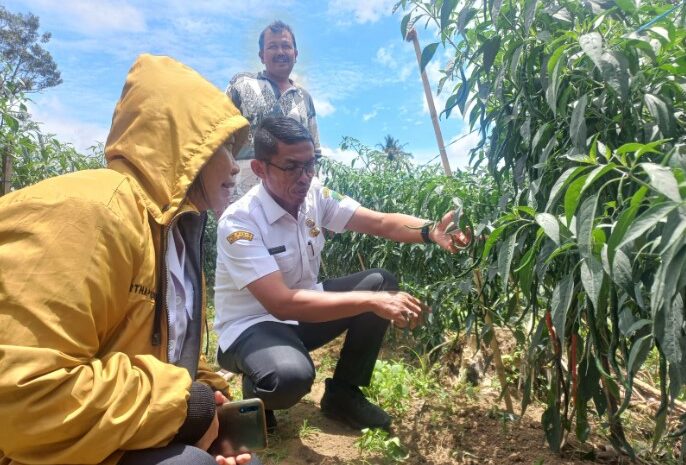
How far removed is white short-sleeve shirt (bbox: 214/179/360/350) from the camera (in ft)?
6.63

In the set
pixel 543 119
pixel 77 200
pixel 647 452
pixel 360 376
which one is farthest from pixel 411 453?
pixel 77 200

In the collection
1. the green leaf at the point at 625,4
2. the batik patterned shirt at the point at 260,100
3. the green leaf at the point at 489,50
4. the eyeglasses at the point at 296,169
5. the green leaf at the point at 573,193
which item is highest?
the batik patterned shirt at the point at 260,100

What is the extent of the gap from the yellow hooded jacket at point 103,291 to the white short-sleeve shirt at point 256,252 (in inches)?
30.3

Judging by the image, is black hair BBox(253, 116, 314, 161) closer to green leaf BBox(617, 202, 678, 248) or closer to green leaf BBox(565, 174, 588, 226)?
green leaf BBox(565, 174, 588, 226)

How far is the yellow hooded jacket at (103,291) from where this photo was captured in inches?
36.0

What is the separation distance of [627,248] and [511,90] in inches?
26.6

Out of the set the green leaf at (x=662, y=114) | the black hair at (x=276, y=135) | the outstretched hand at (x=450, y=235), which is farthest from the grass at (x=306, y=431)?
the green leaf at (x=662, y=114)

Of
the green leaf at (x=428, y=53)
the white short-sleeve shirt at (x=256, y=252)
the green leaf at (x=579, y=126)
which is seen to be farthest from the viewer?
the white short-sleeve shirt at (x=256, y=252)

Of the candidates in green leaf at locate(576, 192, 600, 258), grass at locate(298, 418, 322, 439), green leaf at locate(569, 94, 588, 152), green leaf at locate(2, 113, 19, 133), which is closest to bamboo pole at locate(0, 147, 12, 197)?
green leaf at locate(2, 113, 19, 133)

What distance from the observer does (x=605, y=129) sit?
3.99 ft

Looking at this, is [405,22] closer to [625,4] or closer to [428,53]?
[428,53]

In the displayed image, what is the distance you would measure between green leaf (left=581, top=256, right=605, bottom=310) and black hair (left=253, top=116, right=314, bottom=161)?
4.46 ft

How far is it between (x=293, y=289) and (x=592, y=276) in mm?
1346

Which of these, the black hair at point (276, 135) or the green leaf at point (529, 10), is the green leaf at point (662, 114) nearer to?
the green leaf at point (529, 10)
